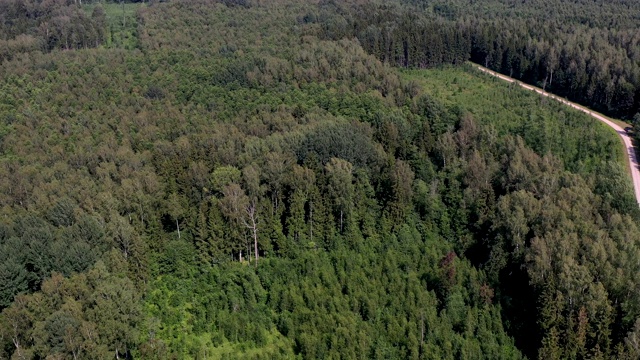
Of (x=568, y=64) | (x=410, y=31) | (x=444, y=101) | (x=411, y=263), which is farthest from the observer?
(x=410, y=31)

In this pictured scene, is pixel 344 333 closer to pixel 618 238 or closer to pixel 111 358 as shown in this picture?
pixel 111 358

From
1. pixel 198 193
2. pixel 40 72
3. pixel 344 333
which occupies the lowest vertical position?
pixel 344 333

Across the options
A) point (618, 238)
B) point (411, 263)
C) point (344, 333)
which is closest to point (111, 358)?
point (344, 333)

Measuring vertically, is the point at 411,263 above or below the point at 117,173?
below

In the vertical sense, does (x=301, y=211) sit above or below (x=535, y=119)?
below

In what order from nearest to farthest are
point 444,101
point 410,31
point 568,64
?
point 444,101
point 568,64
point 410,31

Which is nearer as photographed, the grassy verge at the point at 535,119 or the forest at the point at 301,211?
the forest at the point at 301,211

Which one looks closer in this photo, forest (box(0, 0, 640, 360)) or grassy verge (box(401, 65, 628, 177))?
forest (box(0, 0, 640, 360))

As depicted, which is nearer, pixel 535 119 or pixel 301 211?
pixel 301 211
